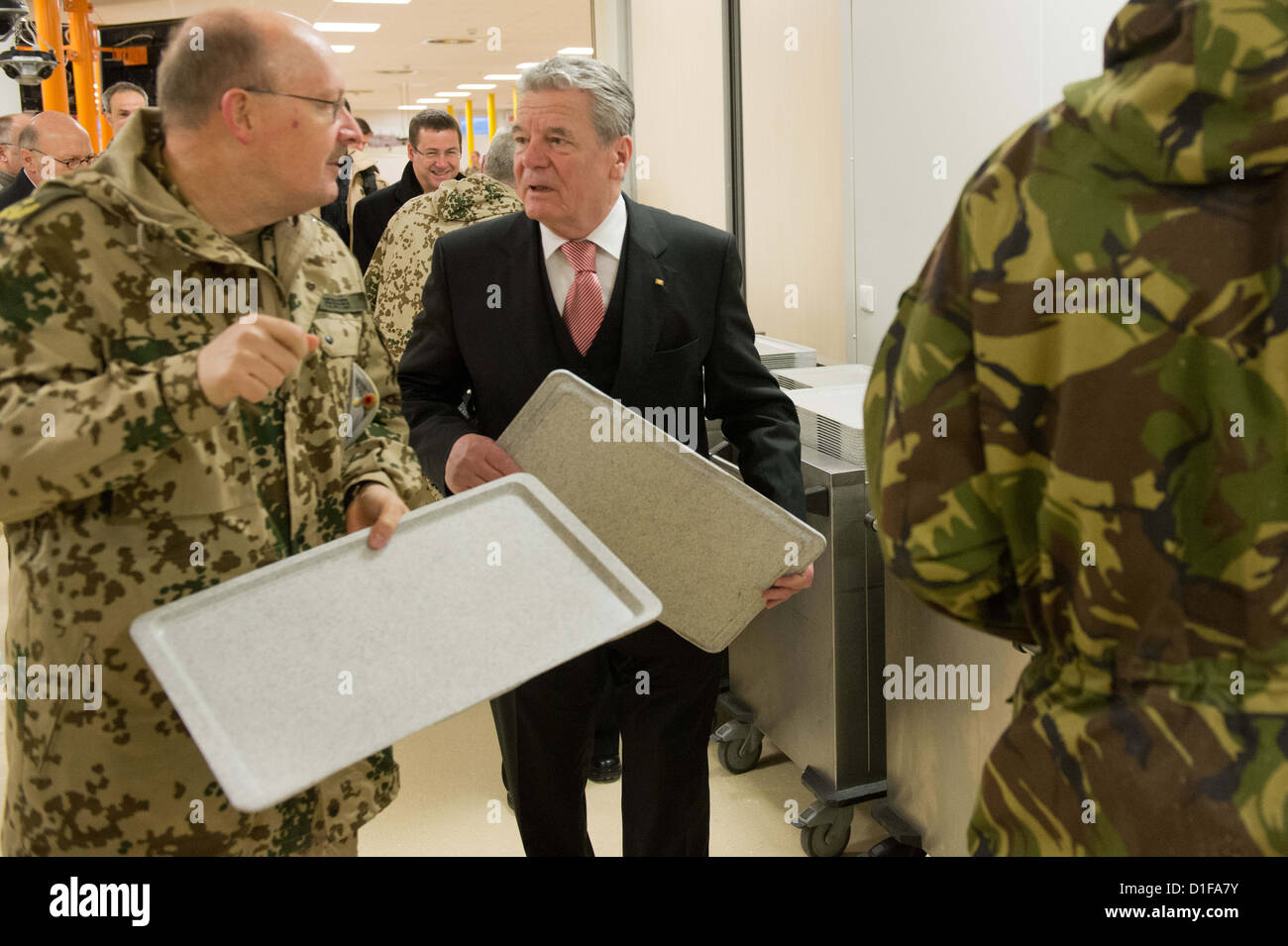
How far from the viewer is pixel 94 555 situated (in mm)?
1386

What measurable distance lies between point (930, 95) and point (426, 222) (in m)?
1.72

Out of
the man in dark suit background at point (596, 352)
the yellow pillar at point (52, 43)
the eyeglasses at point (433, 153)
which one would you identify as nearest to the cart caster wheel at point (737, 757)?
the man in dark suit background at point (596, 352)

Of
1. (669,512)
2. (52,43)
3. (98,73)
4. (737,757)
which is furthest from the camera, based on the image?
(98,73)

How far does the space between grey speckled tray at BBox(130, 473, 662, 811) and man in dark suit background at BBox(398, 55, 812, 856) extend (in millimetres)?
574

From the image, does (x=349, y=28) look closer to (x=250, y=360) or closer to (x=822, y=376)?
(x=822, y=376)

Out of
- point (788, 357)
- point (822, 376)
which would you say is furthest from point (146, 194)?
point (788, 357)

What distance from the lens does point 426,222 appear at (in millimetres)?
3863

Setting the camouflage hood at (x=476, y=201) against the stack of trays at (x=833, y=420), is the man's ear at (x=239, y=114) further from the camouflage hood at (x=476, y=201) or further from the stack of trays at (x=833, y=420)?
the camouflage hood at (x=476, y=201)

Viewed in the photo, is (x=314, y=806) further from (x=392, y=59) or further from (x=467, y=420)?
(x=392, y=59)

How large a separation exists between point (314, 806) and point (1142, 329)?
1230 millimetres

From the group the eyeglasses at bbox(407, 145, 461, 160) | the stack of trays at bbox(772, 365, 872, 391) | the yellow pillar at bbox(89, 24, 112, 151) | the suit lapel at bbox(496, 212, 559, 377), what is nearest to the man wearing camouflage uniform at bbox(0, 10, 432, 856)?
the suit lapel at bbox(496, 212, 559, 377)

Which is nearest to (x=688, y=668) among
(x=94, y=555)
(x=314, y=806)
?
(x=314, y=806)

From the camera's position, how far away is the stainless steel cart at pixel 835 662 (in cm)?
→ 271

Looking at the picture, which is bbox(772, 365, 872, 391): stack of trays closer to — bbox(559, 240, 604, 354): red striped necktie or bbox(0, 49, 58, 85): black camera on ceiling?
bbox(559, 240, 604, 354): red striped necktie
